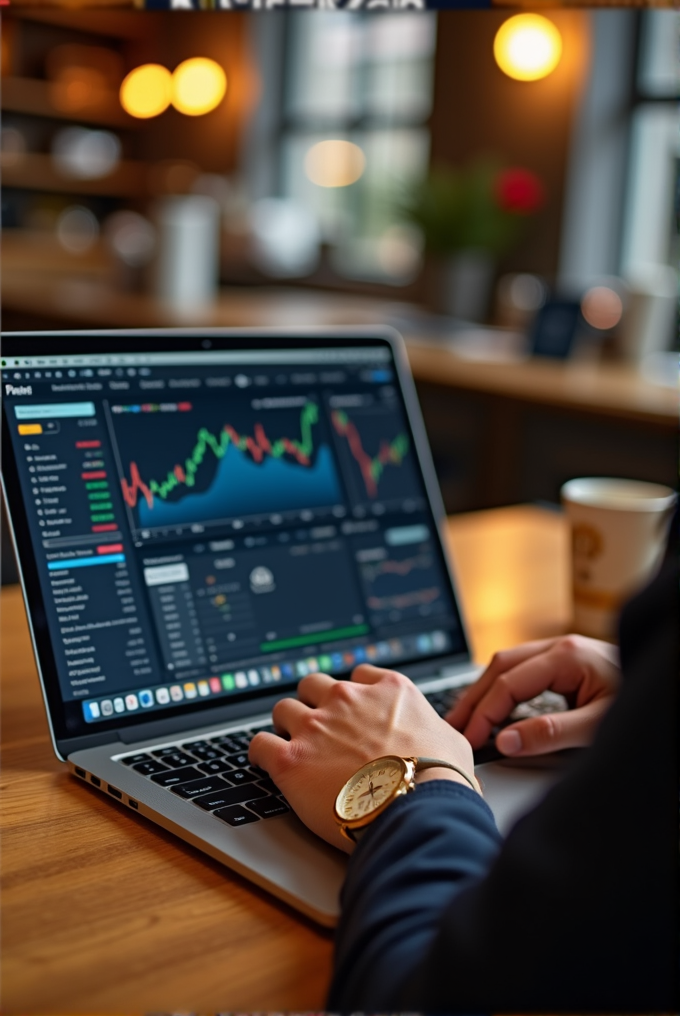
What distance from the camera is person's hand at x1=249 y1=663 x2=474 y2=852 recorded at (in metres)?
0.64

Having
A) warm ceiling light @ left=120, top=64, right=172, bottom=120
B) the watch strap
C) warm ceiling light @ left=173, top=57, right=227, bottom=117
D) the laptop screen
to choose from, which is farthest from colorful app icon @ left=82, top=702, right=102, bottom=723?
warm ceiling light @ left=120, top=64, right=172, bottom=120

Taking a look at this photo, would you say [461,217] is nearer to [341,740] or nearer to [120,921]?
[341,740]

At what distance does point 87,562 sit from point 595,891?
454mm

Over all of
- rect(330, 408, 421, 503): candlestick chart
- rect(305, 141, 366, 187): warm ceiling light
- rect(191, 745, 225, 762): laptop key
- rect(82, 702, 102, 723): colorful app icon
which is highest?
rect(330, 408, 421, 503): candlestick chart

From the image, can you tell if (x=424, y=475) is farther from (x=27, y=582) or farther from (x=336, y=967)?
(x=336, y=967)

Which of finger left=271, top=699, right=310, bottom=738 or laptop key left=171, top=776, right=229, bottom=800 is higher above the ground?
finger left=271, top=699, right=310, bottom=738

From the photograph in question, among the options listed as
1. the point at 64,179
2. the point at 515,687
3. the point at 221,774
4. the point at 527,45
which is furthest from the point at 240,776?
the point at 64,179

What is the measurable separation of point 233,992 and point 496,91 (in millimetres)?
4624

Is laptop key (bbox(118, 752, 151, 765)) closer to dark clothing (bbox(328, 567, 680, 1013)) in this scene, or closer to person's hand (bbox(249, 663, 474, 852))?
person's hand (bbox(249, 663, 474, 852))

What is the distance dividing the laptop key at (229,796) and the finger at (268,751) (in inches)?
0.6

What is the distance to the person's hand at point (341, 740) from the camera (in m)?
0.64

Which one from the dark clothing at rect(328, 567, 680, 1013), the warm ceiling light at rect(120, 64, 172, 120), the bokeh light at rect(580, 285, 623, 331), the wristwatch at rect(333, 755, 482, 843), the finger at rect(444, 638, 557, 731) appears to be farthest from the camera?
the warm ceiling light at rect(120, 64, 172, 120)

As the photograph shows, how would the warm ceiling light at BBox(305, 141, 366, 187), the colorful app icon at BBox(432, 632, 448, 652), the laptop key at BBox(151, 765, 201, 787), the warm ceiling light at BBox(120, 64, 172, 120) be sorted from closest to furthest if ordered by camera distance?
1. the laptop key at BBox(151, 765, 201, 787)
2. the colorful app icon at BBox(432, 632, 448, 652)
3. the warm ceiling light at BBox(120, 64, 172, 120)
4. the warm ceiling light at BBox(305, 141, 366, 187)

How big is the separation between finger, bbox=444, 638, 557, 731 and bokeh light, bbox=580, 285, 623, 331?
2.35 metres
